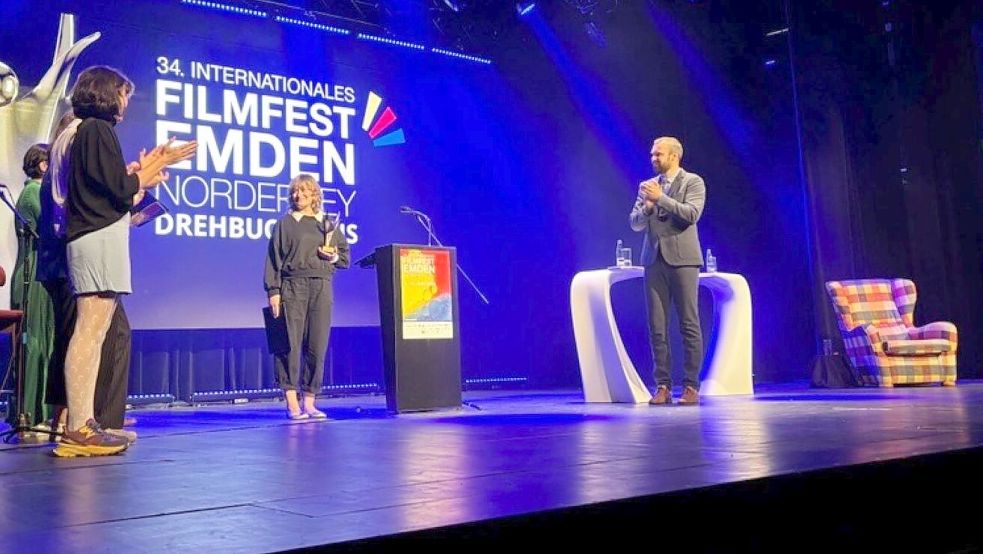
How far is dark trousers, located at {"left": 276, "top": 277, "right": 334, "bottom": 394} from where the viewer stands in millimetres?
4707

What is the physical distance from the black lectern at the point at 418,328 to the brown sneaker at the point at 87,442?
2.25 meters

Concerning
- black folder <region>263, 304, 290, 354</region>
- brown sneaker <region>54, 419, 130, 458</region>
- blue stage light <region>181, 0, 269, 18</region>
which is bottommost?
brown sneaker <region>54, 419, 130, 458</region>

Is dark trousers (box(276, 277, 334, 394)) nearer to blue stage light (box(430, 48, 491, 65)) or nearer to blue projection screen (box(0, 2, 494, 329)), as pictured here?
blue projection screen (box(0, 2, 494, 329))

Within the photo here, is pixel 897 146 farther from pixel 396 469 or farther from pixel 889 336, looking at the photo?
pixel 396 469

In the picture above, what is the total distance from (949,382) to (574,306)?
3.09m

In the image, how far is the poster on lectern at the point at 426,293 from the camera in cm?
507

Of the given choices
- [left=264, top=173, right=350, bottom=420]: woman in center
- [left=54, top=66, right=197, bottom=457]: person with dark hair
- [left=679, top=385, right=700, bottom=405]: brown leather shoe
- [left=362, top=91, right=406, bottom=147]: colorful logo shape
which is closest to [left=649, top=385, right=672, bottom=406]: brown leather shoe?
[left=679, top=385, right=700, bottom=405]: brown leather shoe

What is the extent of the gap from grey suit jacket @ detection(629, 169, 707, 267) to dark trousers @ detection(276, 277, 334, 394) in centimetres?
192

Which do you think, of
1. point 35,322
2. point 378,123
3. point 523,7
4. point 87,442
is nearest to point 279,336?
point 35,322

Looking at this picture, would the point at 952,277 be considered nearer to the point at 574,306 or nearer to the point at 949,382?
the point at 949,382

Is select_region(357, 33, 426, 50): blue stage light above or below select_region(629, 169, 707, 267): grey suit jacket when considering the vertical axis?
above

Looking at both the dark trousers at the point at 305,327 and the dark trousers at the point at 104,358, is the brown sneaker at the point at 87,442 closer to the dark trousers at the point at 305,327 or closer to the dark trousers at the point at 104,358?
the dark trousers at the point at 104,358

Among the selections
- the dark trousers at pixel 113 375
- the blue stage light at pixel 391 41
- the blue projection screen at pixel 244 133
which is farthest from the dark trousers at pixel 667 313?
the blue stage light at pixel 391 41

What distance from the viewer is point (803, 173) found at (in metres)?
7.64
